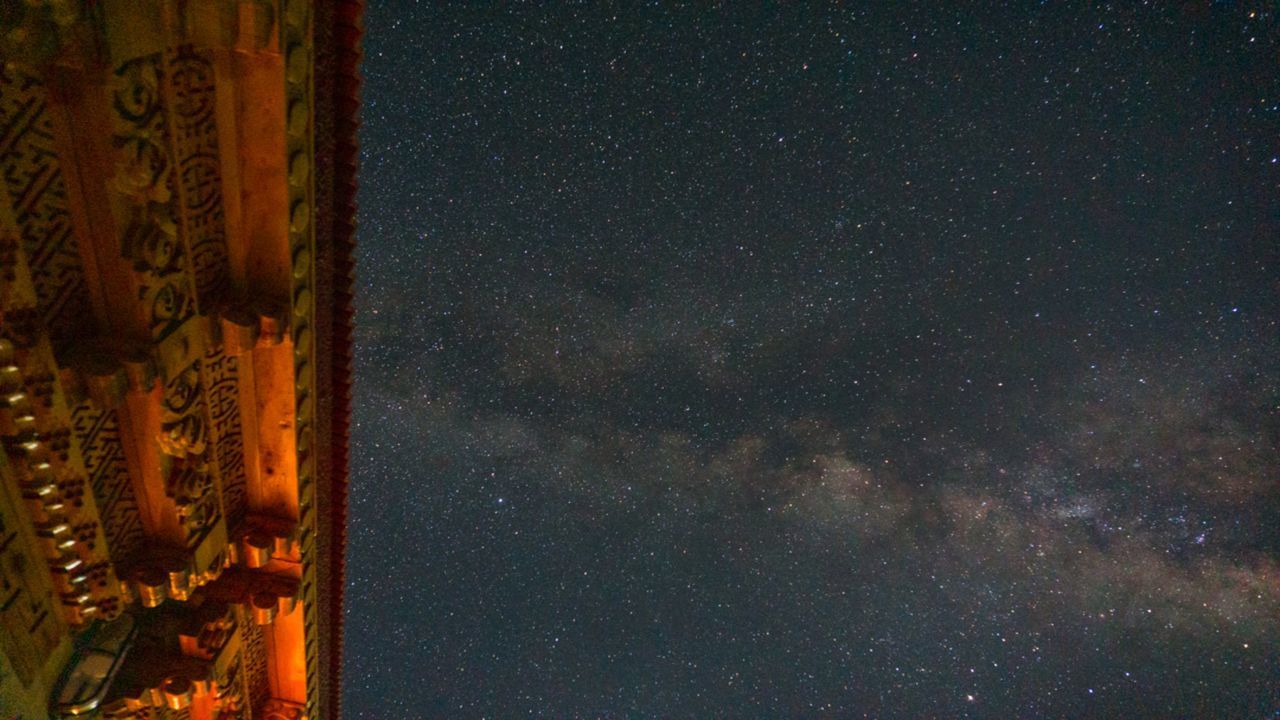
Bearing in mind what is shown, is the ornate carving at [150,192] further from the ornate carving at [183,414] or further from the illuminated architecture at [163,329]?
the ornate carving at [183,414]

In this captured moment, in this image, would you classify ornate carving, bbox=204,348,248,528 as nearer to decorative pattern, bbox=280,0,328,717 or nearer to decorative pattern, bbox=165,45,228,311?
decorative pattern, bbox=280,0,328,717

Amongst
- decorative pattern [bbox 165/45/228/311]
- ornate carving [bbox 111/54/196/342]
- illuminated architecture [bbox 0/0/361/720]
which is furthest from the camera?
decorative pattern [bbox 165/45/228/311]

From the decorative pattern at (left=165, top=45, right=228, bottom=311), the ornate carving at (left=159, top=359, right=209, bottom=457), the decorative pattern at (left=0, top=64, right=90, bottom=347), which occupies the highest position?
the decorative pattern at (left=165, top=45, right=228, bottom=311)

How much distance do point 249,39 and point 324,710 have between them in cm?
693

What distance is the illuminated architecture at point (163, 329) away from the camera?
309 centimetres

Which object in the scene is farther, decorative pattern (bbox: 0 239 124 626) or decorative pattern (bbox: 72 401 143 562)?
decorative pattern (bbox: 72 401 143 562)

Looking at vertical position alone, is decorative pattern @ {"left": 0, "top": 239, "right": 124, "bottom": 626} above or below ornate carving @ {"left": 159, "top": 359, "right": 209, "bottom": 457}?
below

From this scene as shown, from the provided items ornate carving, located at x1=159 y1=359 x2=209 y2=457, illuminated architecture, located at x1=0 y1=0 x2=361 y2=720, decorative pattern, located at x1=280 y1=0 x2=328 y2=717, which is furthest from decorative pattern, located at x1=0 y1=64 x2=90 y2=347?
decorative pattern, located at x1=280 y1=0 x2=328 y2=717

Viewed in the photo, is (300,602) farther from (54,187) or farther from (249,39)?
(249,39)

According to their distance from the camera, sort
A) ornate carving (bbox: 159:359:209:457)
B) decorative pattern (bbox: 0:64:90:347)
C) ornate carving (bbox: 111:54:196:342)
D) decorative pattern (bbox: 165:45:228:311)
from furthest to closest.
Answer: ornate carving (bbox: 159:359:209:457)
decorative pattern (bbox: 165:45:228:311)
ornate carving (bbox: 111:54:196:342)
decorative pattern (bbox: 0:64:90:347)

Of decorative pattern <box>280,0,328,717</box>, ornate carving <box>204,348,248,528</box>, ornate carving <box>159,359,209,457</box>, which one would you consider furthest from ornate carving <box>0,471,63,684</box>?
decorative pattern <box>280,0,328,717</box>

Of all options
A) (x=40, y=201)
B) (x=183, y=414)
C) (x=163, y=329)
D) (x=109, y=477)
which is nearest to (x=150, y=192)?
(x=40, y=201)

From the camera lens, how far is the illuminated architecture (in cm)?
309

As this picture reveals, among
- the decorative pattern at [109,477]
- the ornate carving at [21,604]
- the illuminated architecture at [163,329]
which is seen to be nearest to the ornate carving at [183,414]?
the illuminated architecture at [163,329]
